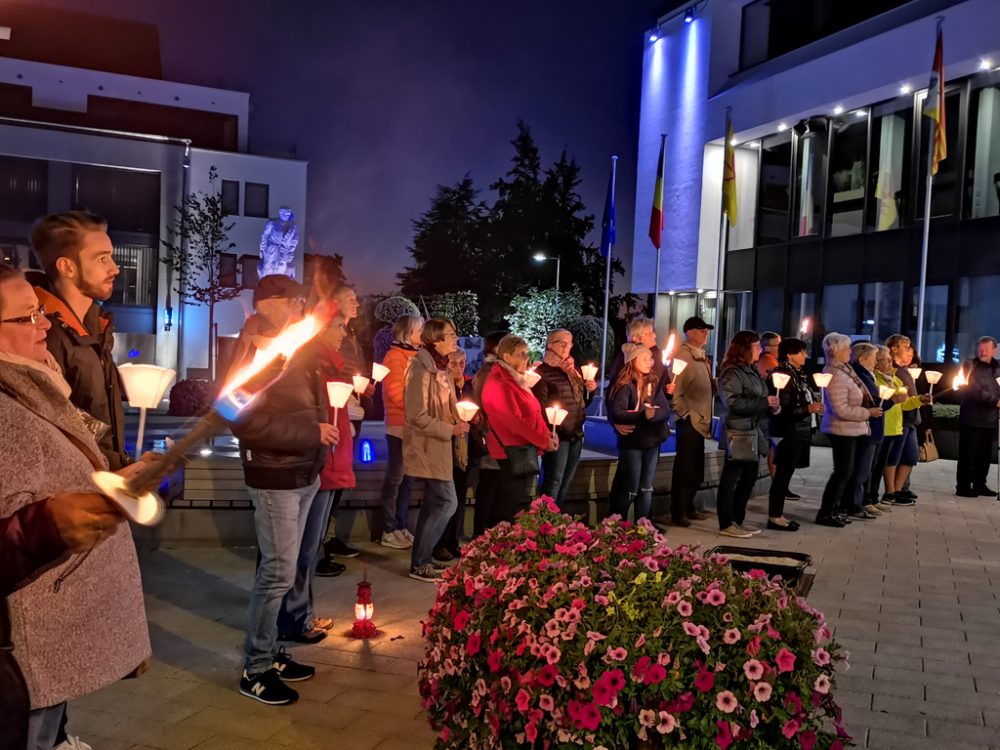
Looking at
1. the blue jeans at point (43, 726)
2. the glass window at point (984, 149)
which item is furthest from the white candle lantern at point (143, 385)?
the glass window at point (984, 149)

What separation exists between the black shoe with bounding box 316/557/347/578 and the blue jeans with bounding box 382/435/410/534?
37.5 inches

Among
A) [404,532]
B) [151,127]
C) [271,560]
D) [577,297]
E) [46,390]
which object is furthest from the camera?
[151,127]

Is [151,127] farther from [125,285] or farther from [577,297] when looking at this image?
[577,297]

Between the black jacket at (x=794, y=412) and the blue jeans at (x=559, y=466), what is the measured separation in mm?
2698

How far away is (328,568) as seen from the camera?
700cm

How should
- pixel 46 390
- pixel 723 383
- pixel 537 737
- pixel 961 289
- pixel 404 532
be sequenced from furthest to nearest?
pixel 961 289, pixel 723 383, pixel 404 532, pixel 537 737, pixel 46 390

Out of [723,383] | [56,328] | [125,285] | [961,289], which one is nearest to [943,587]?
[723,383]

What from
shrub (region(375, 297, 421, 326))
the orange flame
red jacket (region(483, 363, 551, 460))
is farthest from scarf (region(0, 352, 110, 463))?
shrub (region(375, 297, 421, 326))

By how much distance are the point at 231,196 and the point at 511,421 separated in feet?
132

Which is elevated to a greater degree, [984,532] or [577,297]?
[577,297]

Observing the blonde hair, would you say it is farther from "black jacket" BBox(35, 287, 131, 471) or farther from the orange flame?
the orange flame

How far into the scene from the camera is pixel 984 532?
1001 cm

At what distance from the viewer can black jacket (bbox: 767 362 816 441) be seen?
957cm

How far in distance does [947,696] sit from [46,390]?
4909 millimetres
